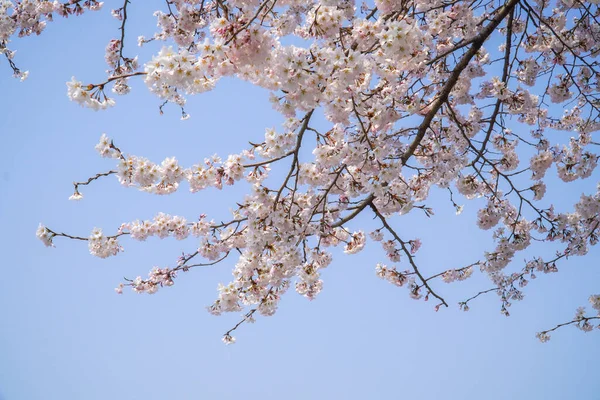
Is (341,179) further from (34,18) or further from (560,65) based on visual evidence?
(34,18)

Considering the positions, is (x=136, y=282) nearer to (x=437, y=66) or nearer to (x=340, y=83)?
(x=340, y=83)

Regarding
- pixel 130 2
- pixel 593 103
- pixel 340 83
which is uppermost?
pixel 593 103

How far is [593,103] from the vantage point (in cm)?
656

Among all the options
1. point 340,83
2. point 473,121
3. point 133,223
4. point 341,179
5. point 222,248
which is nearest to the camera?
point 340,83

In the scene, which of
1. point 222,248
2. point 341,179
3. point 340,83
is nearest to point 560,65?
point 341,179

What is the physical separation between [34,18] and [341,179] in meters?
5.36

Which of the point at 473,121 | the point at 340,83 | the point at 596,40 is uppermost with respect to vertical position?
the point at 596,40

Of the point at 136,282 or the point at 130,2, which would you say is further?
the point at 136,282

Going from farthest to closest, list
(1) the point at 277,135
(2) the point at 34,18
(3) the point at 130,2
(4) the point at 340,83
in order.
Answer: (2) the point at 34,18 → (3) the point at 130,2 → (1) the point at 277,135 → (4) the point at 340,83

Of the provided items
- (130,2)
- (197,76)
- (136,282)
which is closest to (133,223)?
(136,282)

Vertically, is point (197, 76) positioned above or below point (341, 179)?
below

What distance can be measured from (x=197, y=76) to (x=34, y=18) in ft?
17.0

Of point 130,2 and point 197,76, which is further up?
point 130,2

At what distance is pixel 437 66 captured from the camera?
6734 millimetres
